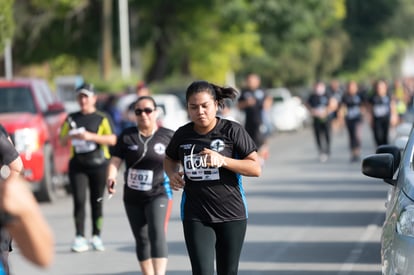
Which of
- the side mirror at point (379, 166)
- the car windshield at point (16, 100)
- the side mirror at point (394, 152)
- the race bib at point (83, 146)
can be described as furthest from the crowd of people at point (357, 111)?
the side mirror at point (379, 166)

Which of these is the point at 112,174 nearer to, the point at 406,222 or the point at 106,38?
the point at 406,222

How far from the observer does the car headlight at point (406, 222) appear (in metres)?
6.71

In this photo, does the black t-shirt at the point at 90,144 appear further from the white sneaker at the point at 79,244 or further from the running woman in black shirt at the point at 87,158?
the white sneaker at the point at 79,244

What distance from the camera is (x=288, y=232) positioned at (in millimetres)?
13453

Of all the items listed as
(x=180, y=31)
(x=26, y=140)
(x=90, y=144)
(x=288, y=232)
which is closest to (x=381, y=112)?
(x=26, y=140)

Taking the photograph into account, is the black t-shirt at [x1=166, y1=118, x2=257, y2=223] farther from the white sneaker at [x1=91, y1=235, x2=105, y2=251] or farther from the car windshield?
the car windshield

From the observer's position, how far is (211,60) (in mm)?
47969

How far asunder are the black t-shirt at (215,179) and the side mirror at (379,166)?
0.80 metres

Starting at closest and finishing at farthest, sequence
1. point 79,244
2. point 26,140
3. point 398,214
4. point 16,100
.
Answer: point 398,214 < point 79,244 < point 26,140 < point 16,100

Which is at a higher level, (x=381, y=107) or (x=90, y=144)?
(x=90, y=144)

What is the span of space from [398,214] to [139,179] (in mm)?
3132

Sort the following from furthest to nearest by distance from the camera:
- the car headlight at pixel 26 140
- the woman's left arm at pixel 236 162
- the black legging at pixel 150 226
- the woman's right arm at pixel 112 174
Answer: the car headlight at pixel 26 140
the woman's right arm at pixel 112 174
the black legging at pixel 150 226
the woman's left arm at pixel 236 162

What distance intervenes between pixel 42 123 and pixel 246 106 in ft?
20.6

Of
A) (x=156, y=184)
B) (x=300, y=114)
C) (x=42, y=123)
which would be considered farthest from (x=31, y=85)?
(x=300, y=114)
